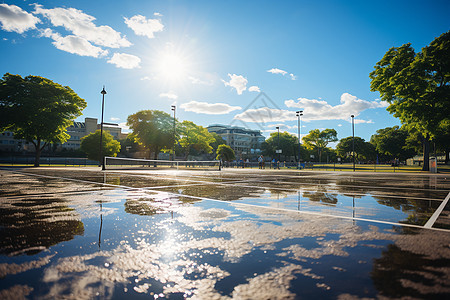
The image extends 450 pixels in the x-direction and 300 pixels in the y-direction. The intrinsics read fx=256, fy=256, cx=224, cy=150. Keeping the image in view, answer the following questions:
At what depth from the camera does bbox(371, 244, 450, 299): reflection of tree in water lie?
6.90 feet

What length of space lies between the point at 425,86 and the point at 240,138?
132 metres

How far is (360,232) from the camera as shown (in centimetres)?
401

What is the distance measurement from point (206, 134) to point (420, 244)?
73.9m

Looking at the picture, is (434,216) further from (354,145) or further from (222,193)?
(354,145)

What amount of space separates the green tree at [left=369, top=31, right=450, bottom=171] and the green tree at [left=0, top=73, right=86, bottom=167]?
44.5 meters

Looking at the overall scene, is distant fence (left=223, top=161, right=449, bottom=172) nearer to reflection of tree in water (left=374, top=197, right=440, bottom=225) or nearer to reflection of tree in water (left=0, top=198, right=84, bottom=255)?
reflection of tree in water (left=374, top=197, right=440, bottom=225)

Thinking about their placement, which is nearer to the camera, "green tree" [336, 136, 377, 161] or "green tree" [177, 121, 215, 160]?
"green tree" [177, 121, 215, 160]

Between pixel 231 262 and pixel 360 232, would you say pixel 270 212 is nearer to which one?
pixel 360 232

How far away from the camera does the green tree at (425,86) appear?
26.3 meters

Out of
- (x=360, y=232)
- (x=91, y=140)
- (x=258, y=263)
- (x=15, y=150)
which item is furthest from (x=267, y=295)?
(x=15, y=150)

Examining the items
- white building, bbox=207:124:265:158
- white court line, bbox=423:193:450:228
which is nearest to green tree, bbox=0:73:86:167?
white court line, bbox=423:193:450:228

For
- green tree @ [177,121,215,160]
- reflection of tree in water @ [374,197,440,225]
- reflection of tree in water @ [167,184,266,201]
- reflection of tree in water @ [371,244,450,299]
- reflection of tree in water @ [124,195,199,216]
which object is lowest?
reflection of tree in water @ [167,184,266,201]

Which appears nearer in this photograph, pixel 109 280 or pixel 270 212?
pixel 109 280

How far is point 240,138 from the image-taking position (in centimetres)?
15838
